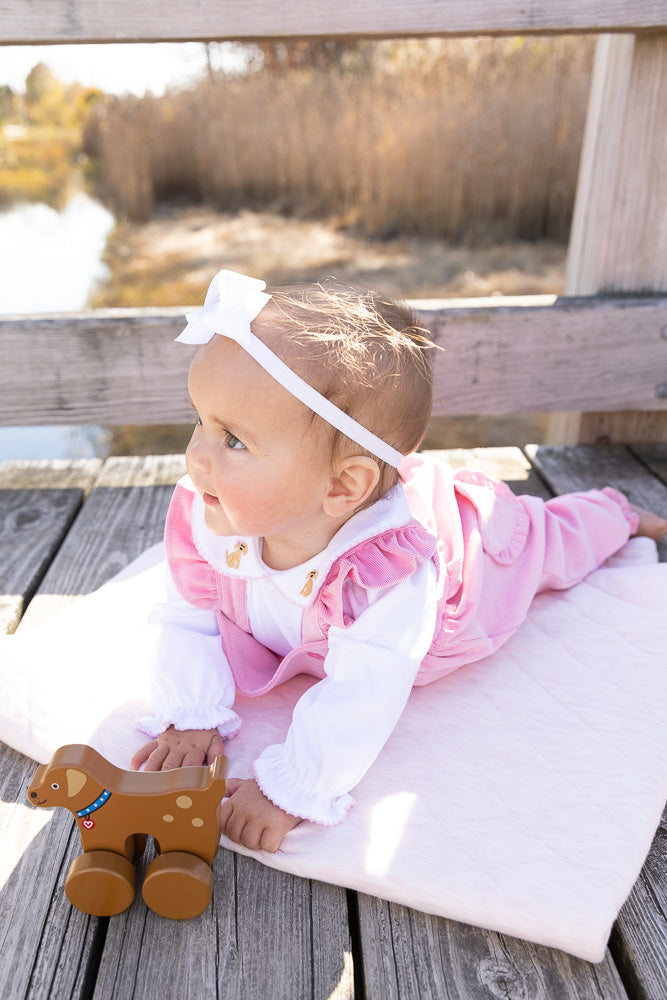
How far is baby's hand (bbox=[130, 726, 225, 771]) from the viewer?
4.34ft

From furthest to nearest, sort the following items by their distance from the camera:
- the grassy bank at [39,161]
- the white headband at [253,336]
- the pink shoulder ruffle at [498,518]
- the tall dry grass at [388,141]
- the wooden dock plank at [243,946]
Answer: the grassy bank at [39,161], the tall dry grass at [388,141], the pink shoulder ruffle at [498,518], the white headband at [253,336], the wooden dock plank at [243,946]

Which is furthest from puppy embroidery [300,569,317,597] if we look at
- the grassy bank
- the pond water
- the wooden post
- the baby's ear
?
the grassy bank

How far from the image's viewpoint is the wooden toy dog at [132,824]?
3.51ft

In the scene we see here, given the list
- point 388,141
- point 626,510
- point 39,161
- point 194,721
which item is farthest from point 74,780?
point 39,161

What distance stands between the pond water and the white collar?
6.49ft

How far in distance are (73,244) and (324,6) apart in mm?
5225

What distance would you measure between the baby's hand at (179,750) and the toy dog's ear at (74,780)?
25 cm

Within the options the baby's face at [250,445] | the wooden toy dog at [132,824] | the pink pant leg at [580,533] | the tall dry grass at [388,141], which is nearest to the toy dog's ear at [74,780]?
the wooden toy dog at [132,824]

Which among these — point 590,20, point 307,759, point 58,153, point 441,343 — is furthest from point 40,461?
point 58,153

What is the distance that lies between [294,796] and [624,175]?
1764 millimetres

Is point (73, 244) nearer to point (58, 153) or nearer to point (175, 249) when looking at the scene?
point (175, 249)

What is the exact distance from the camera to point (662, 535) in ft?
6.66

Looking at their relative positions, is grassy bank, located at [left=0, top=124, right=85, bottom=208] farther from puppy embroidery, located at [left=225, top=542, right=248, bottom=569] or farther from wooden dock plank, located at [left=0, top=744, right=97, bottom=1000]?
wooden dock plank, located at [left=0, top=744, right=97, bottom=1000]

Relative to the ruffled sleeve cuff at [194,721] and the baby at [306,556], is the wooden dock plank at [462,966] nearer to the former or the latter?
the baby at [306,556]
